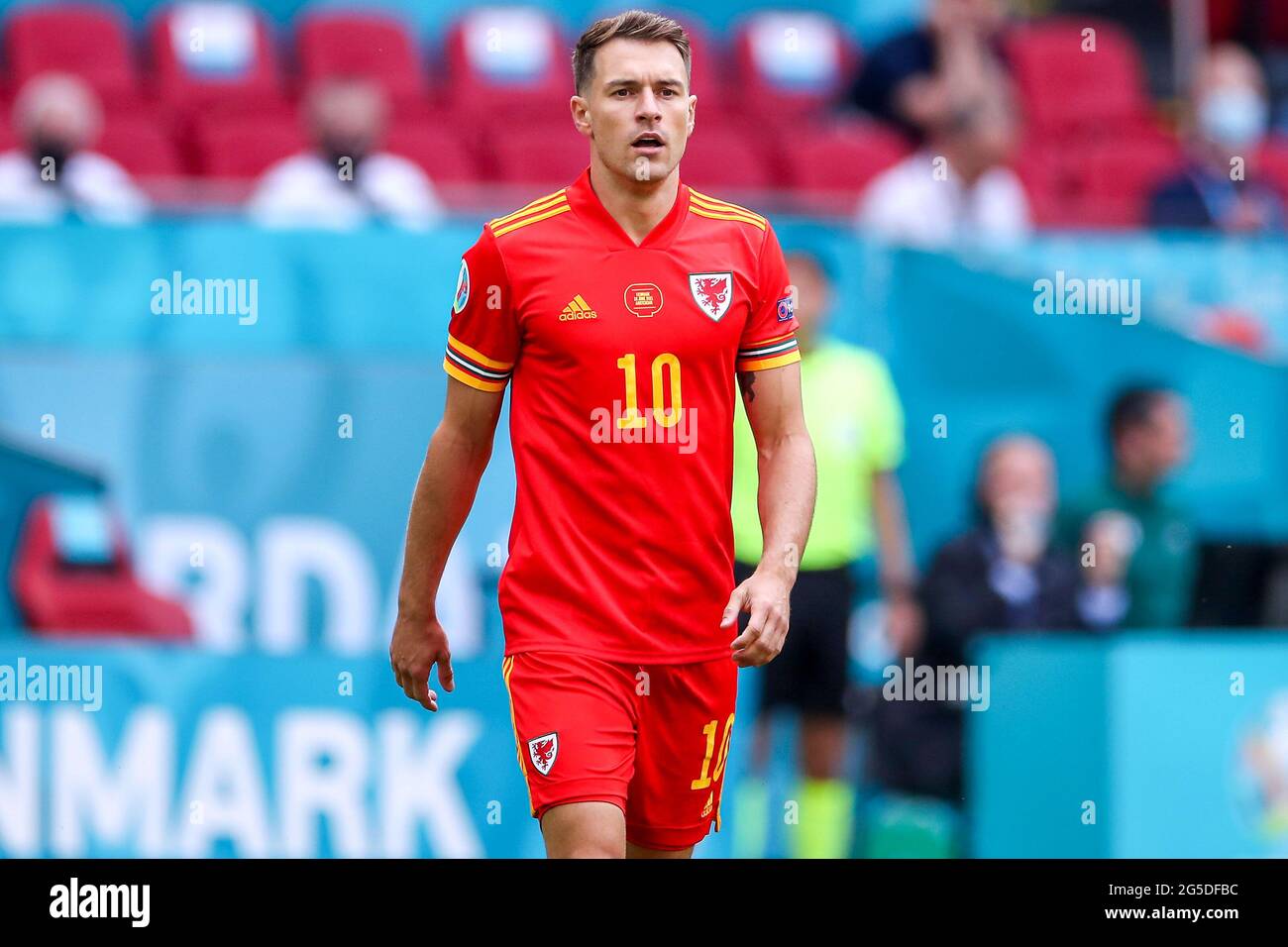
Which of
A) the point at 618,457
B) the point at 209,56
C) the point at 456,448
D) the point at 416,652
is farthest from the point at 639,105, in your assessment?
the point at 209,56

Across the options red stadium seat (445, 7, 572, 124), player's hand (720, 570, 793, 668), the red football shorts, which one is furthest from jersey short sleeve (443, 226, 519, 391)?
red stadium seat (445, 7, 572, 124)

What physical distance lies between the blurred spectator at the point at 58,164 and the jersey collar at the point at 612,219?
4.00 m

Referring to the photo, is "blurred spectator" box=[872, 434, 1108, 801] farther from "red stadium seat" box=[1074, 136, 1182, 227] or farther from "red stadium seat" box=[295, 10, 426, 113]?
"red stadium seat" box=[295, 10, 426, 113]

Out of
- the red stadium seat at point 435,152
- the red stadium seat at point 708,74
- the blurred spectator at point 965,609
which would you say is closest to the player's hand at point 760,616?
the blurred spectator at point 965,609

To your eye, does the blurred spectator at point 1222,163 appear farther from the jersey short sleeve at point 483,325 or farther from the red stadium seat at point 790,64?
the jersey short sleeve at point 483,325

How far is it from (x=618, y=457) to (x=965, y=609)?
3.65 metres

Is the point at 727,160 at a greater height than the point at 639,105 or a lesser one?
greater

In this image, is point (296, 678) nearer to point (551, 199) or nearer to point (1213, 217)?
point (551, 199)

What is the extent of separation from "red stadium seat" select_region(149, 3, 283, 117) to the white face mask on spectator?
491 centimetres

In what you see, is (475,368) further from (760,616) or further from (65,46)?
(65,46)

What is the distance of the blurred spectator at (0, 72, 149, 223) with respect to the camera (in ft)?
28.6

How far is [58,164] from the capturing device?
9.18 m

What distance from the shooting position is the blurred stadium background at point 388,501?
7.39 metres
